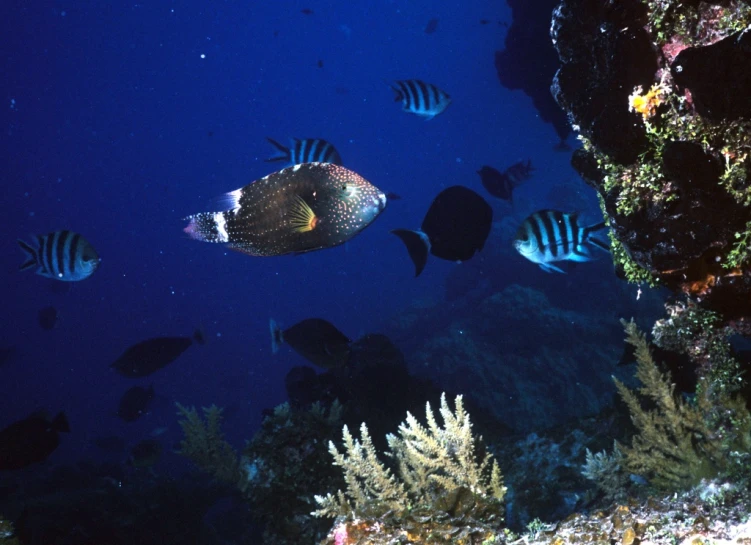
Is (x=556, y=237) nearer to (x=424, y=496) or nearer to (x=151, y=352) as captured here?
(x=424, y=496)

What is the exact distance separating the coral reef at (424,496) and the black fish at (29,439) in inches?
166

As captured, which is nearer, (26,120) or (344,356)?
(344,356)

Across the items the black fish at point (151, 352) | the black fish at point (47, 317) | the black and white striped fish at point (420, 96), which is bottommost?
the black fish at point (151, 352)

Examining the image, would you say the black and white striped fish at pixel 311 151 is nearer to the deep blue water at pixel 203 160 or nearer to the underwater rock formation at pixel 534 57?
the underwater rock formation at pixel 534 57

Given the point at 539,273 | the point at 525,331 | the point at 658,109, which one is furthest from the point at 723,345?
the point at 539,273

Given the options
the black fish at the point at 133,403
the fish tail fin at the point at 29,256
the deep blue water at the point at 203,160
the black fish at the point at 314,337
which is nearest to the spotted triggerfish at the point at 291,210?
the black fish at the point at 314,337

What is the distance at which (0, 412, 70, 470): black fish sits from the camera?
4887 millimetres

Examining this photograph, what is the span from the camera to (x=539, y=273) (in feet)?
55.6

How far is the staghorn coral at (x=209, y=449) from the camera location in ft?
19.1

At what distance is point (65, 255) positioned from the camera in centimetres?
530

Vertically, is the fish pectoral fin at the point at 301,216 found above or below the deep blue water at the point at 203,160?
below

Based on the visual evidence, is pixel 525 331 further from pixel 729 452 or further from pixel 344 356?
pixel 729 452

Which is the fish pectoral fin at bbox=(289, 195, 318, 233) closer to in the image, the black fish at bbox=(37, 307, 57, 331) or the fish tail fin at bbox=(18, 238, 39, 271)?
the fish tail fin at bbox=(18, 238, 39, 271)

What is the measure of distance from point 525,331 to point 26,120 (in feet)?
287
